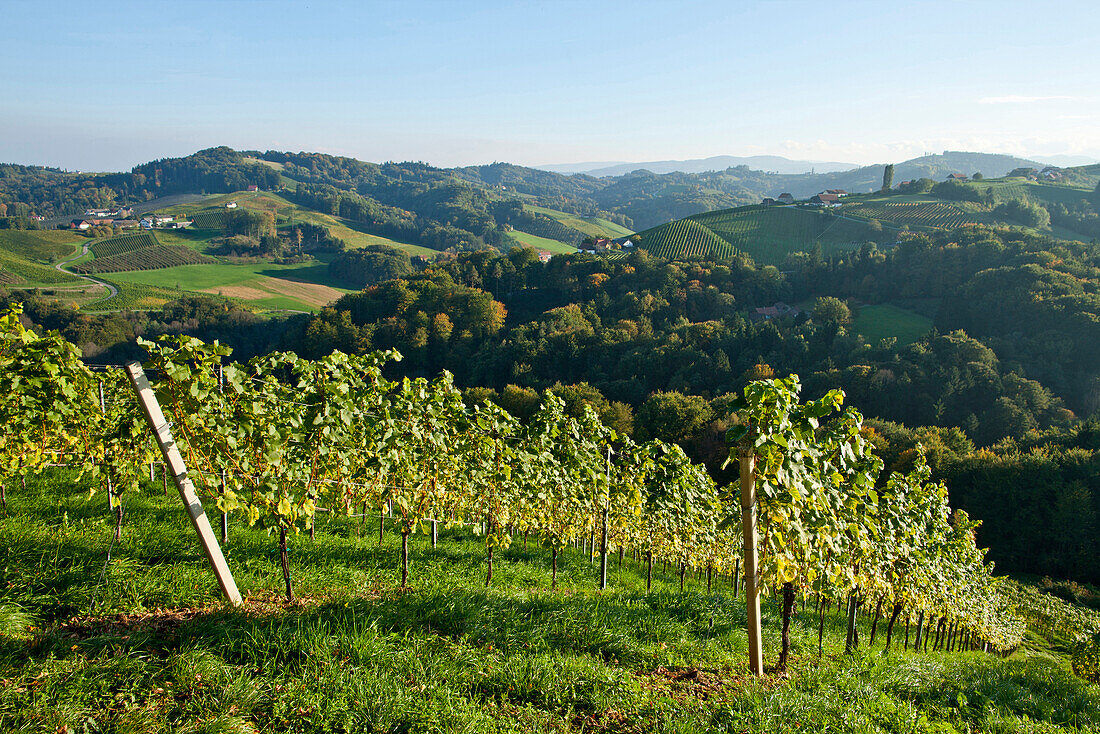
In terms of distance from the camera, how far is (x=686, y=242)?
10556 centimetres

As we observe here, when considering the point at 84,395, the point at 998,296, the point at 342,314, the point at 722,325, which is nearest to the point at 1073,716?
the point at 84,395

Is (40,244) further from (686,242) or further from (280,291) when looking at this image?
(686,242)

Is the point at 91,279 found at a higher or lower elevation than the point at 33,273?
lower

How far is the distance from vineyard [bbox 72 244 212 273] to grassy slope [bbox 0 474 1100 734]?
131136 mm

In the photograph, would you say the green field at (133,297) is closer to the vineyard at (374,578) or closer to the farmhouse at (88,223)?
the farmhouse at (88,223)

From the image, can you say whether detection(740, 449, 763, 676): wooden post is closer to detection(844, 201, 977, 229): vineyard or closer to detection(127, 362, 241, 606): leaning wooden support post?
detection(127, 362, 241, 606): leaning wooden support post

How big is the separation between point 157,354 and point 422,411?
3.25m

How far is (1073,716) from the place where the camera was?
6406 millimetres

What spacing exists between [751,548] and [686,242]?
349ft

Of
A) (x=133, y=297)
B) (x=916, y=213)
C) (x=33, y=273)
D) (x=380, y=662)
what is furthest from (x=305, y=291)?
(x=916, y=213)

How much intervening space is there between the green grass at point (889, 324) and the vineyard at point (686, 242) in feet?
96.2

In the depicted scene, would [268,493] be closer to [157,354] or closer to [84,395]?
[157,354]

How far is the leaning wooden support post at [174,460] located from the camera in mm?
4629

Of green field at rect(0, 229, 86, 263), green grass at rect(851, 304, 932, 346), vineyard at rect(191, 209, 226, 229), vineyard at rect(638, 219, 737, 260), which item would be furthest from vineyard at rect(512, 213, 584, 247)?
green field at rect(0, 229, 86, 263)
